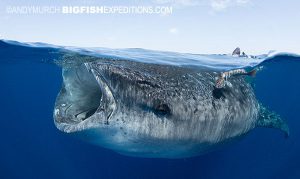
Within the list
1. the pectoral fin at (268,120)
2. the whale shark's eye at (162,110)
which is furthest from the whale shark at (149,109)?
the pectoral fin at (268,120)

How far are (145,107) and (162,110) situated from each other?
0.93 feet

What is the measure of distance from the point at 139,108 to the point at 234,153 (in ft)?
53.4

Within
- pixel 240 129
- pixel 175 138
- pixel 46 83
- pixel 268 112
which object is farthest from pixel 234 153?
pixel 46 83

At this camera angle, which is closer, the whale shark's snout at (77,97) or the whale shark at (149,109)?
the whale shark at (149,109)

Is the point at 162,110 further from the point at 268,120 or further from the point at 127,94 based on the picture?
the point at 268,120

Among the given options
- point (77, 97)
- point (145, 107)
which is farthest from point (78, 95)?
point (145, 107)

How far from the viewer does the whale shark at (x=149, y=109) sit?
412 centimetres

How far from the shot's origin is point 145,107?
427 centimetres

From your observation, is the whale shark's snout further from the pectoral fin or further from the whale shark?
the pectoral fin

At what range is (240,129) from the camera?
612 cm

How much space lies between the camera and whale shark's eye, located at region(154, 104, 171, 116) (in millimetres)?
4355

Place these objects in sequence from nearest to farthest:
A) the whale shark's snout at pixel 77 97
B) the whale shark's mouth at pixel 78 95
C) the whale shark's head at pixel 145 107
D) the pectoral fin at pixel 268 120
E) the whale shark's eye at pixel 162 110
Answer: the whale shark's head at pixel 145 107
the whale shark's eye at pixel 162 110
the whale shark's snout at pixel 77 97
the whale shark's mouth at pixel 78 95
the pectoral fin at pixel 268 120

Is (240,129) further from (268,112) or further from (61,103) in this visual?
(61,103)

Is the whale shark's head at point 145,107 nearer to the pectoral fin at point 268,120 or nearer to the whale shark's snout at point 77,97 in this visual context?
the whale shark's snout at point 77,97
